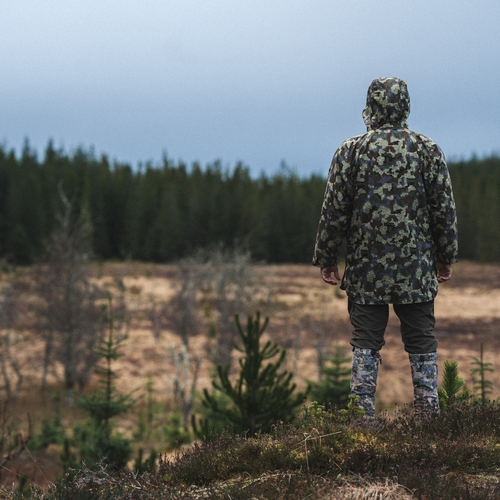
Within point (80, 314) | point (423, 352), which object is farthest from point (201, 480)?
point (80, 314)

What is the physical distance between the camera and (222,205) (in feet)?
185

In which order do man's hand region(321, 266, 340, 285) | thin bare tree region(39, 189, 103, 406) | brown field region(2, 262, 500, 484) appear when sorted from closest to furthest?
man's hand region(321, 266, 340, 285) < thin bare tree region(39, 189, 103, 406) < brown field region(2, 262, 500, 484)

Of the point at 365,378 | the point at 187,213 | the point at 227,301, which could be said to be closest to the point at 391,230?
the point at 365,378

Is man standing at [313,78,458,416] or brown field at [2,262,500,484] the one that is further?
brown field at [2,262,500,484]

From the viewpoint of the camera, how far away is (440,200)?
10.5 ft

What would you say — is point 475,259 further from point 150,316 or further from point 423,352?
point 423,352

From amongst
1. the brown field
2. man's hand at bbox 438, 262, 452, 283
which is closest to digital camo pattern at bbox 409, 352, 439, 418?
man's hand at bbox 438, 262, 452, 283

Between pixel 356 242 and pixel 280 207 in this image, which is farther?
pixel 280 207

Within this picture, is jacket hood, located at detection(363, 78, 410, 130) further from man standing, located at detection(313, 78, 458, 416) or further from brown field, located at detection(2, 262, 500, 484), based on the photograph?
brown field, located at detection(2, 262, 500, 484)

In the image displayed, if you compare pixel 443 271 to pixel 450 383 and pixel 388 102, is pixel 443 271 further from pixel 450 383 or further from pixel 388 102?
pixel 388 102

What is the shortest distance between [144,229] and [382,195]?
5480 centimetres

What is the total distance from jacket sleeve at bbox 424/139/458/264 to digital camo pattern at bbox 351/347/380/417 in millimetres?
860

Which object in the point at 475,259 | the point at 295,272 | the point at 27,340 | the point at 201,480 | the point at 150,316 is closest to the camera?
the point at 201,480

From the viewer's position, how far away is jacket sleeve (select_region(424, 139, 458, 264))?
3.20 meters
